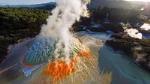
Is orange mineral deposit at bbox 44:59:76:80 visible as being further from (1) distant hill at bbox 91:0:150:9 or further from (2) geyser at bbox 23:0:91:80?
(1) distant hill at bbox 91:0:150:9

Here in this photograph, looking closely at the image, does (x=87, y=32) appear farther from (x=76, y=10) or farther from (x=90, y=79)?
(x=90, y=79)

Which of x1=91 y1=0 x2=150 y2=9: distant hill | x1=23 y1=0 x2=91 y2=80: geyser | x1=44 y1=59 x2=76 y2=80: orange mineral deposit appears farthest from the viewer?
x1=91 y1=0 x2=150 y2=9: distant hill

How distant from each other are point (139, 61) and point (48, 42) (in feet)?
42.0

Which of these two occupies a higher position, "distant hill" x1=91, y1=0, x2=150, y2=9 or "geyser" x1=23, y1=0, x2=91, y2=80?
"geyser" x1=23, y1=0, x2=91, y2=80

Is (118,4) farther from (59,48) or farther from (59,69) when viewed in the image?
(59,69)

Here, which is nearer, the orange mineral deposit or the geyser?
the orange mineral deposit

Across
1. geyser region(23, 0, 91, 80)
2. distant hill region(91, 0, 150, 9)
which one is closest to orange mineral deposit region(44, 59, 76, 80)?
geyser region(23, 0, 91, 80)

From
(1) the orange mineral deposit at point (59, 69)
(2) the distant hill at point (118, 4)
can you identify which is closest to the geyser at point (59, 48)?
(1) the orange mineral deposit at point (59, 69)

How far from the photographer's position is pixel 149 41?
218ft

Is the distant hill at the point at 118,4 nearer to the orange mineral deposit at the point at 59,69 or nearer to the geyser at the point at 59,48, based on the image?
the geyser at the point at 59,48

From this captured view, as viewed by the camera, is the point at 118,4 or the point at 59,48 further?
the point at 118,4

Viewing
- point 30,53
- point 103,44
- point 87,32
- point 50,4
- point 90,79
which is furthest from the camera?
point 50,4

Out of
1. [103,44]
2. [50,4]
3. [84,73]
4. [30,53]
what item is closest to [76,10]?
[103,44]

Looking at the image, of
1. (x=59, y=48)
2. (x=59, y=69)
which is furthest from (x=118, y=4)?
(x=59, y=69)
